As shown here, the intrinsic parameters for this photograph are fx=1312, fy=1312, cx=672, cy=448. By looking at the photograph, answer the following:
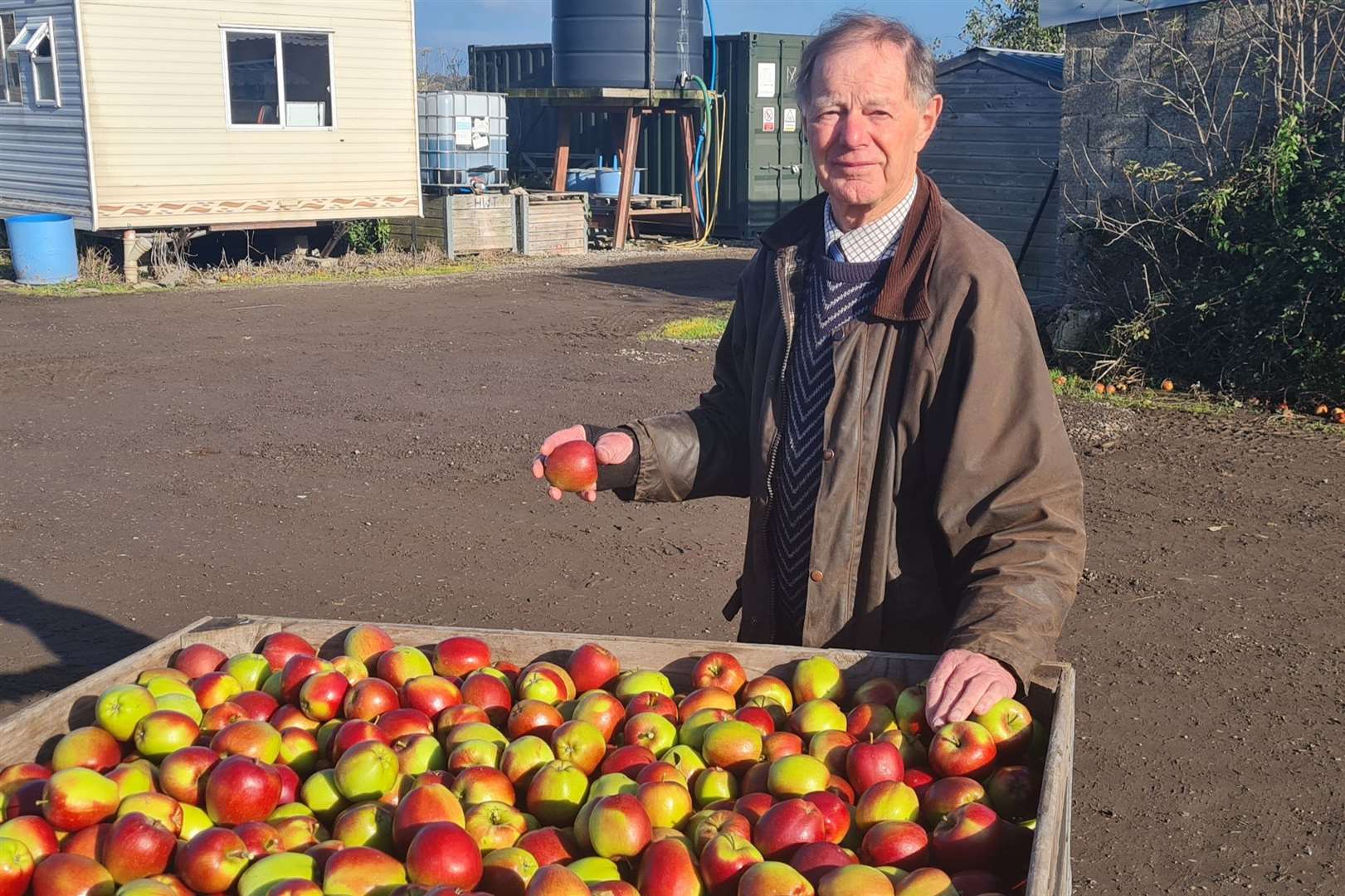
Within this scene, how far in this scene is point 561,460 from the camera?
320 cm

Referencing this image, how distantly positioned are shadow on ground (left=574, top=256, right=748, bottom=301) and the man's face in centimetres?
1338

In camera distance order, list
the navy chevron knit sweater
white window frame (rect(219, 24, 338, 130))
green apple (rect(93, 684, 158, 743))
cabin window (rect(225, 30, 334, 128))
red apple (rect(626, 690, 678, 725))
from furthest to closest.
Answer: cabin window (rect(225, 30, 334, 128)) < white window frame (rect(219, 24, 338, 130)) < the navy chevron knit sweater < red apple (rect(626, 690, 678, 725)) < green apple (rect(93, 684, 158, 743))

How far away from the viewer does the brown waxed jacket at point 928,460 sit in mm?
2744

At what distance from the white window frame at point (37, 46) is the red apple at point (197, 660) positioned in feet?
56.5

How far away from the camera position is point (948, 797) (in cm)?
226

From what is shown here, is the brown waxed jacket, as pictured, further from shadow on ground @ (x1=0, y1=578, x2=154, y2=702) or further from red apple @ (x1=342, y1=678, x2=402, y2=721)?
shadow on ground @ (x1=0, y1=578, x2=154, y2=702)

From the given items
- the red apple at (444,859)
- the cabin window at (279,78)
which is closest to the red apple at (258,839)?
the red apple at (444,859)

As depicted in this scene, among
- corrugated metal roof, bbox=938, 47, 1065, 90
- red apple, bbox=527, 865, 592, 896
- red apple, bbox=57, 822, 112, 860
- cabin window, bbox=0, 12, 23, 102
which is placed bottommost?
red apple, bbox=57, 822, 112, 860

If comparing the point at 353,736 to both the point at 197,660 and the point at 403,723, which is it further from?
the point at 197,660

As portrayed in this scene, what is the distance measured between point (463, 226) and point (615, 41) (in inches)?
160

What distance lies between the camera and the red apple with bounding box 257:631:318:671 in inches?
116

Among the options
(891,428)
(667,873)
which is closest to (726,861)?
(667,873)

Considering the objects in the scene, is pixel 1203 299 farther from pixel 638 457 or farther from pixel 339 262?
pixel 339 262

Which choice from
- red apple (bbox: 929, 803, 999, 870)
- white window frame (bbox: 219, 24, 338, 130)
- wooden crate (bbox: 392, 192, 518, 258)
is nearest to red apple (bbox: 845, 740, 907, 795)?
red apple (bbox: 929, 803, 999, 870)
